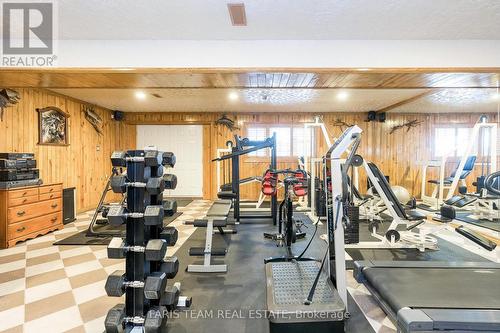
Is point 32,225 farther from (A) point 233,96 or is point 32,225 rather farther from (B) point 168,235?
(A) point 233,96

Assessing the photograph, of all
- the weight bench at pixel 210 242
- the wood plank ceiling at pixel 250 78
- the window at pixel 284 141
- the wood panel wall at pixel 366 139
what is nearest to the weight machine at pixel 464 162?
Answer: the wood panel wall at pixel 366 139

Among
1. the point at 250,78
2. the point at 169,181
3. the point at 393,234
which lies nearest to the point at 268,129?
the point at 250,78

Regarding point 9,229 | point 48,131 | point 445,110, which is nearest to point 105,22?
point 9,229

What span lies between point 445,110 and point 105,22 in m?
7.61

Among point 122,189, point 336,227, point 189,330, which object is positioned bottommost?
point 189,330

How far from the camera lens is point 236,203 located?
4598 millimetres

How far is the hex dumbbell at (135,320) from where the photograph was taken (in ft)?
5.10

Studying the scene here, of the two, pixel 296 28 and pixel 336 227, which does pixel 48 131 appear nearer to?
pixel 296 28

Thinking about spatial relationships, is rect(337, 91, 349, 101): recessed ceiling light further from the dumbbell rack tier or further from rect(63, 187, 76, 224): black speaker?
rect(63, 187, 76, 224): black speaker

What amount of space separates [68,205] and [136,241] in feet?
12.7

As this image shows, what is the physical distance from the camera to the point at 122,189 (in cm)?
165

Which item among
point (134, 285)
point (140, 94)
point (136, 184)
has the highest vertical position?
point (140, 94)

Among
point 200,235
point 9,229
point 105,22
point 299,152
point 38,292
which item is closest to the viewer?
point 38,292

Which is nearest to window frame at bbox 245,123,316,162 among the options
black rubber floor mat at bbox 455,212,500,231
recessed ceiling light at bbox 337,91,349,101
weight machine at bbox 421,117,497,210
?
recessed ceiling light at bbox 337,91,349,101
